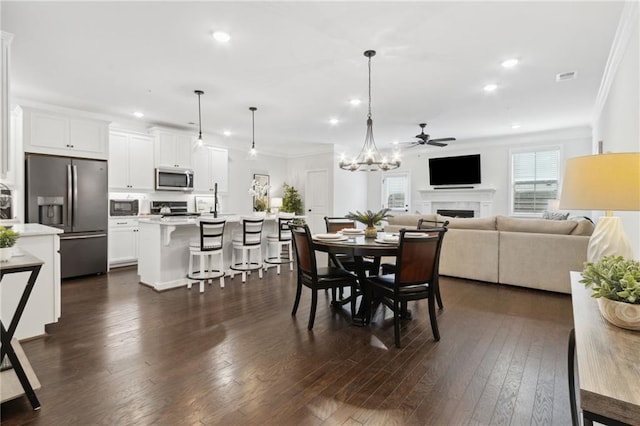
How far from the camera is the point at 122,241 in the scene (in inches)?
226

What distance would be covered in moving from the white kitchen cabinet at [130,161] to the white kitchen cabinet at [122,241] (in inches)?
24.7

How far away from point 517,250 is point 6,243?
5297 millimetres

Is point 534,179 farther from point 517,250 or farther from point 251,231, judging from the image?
point 251,231

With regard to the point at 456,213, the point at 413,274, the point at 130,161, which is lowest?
the point at 413,274

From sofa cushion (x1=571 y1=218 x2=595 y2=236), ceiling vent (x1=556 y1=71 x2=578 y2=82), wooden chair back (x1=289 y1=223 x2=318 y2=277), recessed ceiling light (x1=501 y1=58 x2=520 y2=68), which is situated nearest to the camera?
wooden chair back (x1=289 y1=223 x2=318 y2=277)

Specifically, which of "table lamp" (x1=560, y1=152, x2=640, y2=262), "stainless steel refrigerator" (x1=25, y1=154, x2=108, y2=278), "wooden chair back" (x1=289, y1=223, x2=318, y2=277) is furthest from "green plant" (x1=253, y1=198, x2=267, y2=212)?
"table lamp" (x1=560, y1=152, x2=640, y2=262)

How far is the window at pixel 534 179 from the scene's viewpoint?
714 cm

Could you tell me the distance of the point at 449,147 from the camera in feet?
27.8

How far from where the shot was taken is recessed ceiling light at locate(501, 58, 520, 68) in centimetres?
355

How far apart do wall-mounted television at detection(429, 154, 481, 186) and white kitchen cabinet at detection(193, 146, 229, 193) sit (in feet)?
17.5

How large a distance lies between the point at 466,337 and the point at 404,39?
283 centimetres

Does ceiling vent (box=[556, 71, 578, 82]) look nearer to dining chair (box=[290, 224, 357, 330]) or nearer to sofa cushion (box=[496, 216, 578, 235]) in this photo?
sofa cushion (box=[496, 216, 578, 235])

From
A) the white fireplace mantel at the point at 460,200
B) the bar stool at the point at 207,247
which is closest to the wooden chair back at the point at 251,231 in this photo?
the bar stool at the point at 207,247

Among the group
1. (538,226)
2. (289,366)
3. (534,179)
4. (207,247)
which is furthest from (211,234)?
(534,179)
